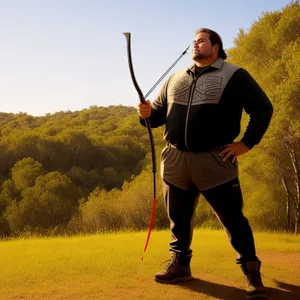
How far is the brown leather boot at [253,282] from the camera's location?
369 cm

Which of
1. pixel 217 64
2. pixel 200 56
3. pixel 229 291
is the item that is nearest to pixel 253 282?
pixel 229 291

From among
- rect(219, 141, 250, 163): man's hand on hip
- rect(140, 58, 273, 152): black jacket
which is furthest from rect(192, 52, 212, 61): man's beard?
rect(219, 141, 250, 163): man's hand on hip

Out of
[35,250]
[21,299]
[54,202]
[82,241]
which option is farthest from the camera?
[54,202]

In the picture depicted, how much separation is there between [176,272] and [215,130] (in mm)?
1465

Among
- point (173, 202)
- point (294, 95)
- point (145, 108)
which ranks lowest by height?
point (173, 202)

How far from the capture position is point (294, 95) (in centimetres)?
1086

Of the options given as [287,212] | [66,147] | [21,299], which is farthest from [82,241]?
[66,147]

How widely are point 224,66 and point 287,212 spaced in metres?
12.8

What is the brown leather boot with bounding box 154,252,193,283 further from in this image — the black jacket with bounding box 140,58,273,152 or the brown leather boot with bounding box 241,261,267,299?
the black jacket with bounding box 140,58,273,152

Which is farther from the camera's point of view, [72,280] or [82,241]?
[82,241]

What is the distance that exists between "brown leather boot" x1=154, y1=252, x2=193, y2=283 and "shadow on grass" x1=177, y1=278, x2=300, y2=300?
6 centimetres

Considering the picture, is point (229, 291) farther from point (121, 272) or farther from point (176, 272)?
point (121, 272)

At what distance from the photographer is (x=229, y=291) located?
12.9 ft

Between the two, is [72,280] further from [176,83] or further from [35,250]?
[176,83]
